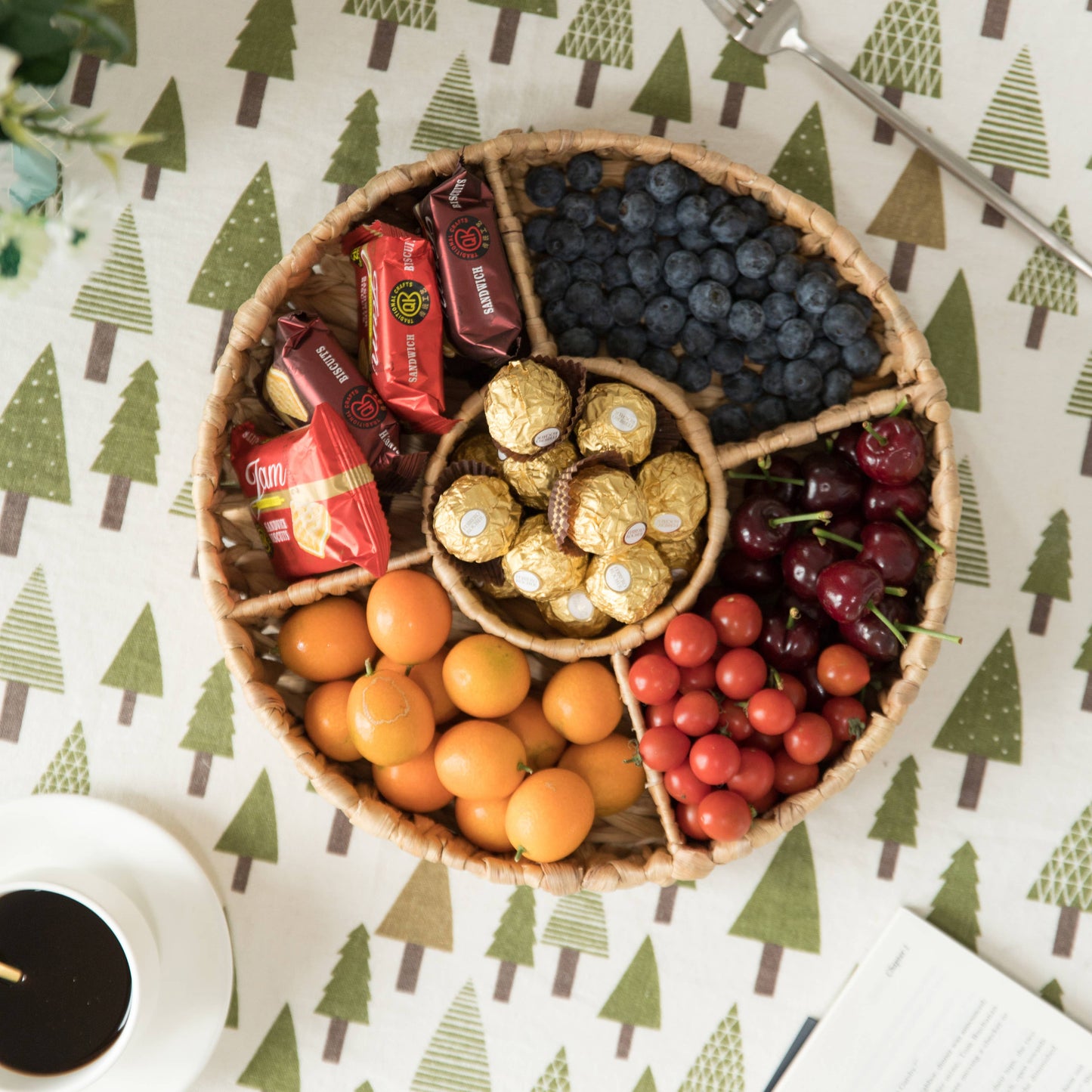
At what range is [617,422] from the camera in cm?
89

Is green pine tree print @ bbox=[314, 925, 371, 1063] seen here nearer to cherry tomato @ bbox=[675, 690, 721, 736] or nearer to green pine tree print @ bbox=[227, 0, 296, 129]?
cherry tomato @ bbox=[675, 690, 721, 736]

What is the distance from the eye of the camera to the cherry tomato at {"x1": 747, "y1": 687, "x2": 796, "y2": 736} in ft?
2.99

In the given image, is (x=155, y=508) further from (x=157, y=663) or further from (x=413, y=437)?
(x=413, y=437)

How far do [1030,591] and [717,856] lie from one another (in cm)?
51

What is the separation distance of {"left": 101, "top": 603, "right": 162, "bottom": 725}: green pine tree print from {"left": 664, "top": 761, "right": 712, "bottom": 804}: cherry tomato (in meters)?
0.61

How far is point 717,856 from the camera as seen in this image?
3.08ft

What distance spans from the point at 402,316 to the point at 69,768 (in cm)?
67

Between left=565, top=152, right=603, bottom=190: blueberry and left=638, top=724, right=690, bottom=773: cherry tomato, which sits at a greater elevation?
left=565, top=152, right=603, bottom=190: blueberry

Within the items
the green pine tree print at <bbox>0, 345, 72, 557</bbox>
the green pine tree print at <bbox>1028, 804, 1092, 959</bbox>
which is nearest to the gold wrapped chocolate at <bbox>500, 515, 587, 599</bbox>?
the green pine tree print at <bbox>0, 345, 72, 557</bbox>

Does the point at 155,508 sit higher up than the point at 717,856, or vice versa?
the point at 155,508

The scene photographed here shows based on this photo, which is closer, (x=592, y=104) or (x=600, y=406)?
(x=600, y=406)

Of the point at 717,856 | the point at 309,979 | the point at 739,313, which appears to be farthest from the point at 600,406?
the point at 309,979

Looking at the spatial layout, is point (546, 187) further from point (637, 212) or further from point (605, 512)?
point (605, 512)

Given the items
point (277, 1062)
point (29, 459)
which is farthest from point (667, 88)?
point (277, 1062)
